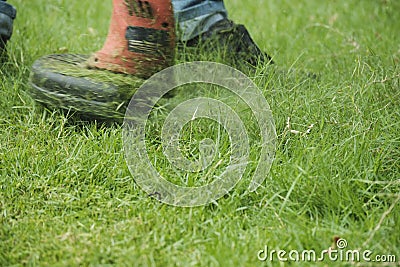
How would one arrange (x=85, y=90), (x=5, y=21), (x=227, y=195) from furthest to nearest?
(x=5, y=21)
(x=85, y=90)
(x=227, y=195)

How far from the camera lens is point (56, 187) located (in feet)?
5.99

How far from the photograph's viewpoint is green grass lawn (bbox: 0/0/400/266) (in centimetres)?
156

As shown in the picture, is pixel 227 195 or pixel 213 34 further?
pixel 213 34

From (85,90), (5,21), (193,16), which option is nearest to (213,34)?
(193,16)

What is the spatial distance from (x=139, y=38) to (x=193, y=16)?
61 cm

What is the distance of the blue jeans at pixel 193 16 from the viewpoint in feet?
8.74

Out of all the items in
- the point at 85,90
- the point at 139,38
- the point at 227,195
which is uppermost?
the point at 139,38

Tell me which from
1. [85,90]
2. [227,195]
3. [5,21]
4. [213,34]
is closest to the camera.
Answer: [227,195]

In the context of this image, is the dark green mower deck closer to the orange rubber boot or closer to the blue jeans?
the orange rubber boot

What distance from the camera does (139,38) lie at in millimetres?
2143

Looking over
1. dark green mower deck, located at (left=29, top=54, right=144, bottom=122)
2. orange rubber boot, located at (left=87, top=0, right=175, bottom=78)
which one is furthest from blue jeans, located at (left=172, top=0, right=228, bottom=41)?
dark green mower deck, located at (left=29, top=54, right=144, bottom=122)

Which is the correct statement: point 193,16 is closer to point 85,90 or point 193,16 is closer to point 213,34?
point 213,34

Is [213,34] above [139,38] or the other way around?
the other way around

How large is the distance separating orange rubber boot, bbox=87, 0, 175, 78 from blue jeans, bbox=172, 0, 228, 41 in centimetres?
48
